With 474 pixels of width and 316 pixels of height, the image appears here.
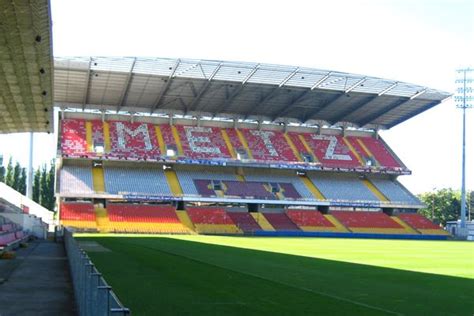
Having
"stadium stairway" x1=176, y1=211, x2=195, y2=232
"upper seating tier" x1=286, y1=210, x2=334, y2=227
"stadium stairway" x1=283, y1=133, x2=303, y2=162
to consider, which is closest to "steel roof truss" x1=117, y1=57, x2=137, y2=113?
"stadium stairway" x1=176, y1=211, x2=195, y2=232

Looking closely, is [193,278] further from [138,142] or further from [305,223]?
[138,142]

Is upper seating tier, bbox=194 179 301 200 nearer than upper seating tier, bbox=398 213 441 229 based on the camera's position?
Yes

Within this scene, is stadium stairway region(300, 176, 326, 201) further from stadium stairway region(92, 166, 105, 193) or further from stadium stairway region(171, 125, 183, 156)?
stadium stairway region(92, 166, 105, 193)

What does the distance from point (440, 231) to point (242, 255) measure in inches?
1641

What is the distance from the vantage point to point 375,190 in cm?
6938

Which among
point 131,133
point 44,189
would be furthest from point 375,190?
point 44,189

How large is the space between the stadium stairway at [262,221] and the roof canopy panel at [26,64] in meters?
26.8

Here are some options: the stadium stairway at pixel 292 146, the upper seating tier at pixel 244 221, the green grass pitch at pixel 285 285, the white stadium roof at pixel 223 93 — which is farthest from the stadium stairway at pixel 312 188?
the green grass pitch at pixel 285 285

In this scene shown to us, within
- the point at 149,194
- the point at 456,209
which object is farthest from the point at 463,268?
the point at 456,209

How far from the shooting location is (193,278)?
17.1 m

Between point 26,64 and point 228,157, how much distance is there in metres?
42.2

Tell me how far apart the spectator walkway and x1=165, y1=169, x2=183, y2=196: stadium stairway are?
1515 inches

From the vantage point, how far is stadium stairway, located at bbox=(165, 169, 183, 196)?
6094cm

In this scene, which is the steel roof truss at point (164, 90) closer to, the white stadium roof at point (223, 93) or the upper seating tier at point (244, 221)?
the white stadium roof at point (223, 93)
